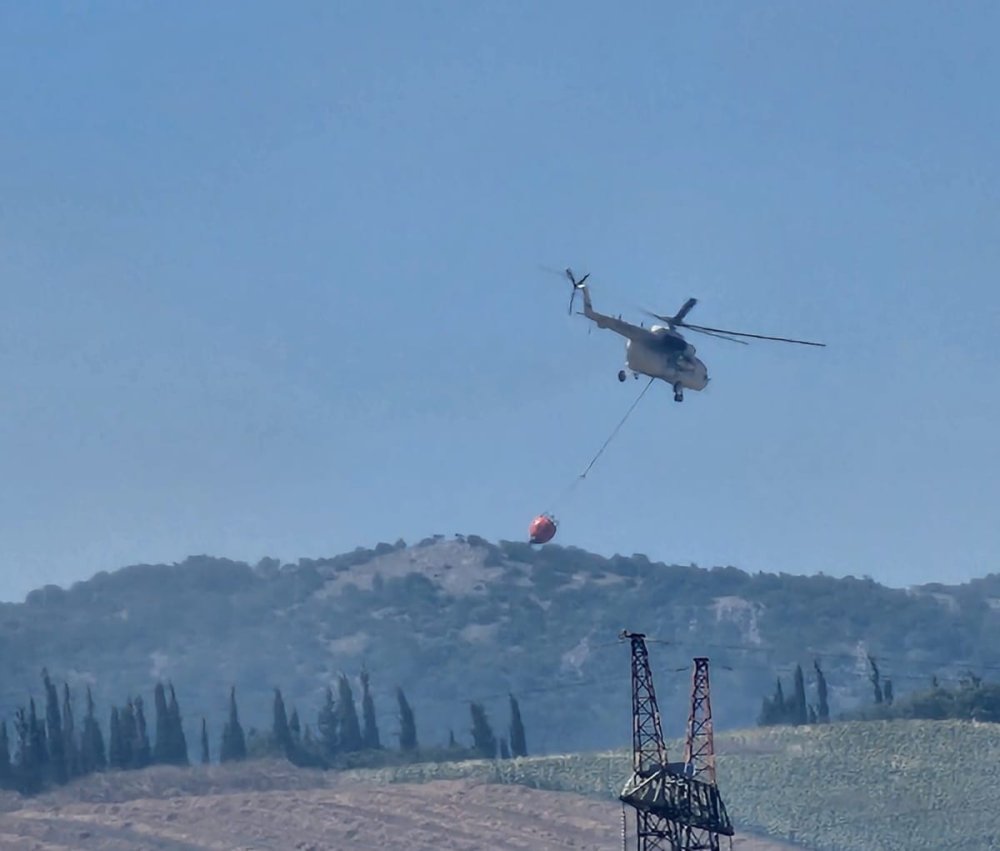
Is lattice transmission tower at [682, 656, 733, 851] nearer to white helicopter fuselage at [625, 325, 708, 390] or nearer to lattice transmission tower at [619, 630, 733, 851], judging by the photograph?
lattice transmission tower at [619, 630, 733, 851]

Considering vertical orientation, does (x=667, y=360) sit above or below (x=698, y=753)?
above

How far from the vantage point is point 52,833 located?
619ft

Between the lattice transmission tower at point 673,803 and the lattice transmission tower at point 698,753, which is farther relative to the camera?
the lattice transmission tower at point 698,753

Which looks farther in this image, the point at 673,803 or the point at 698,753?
the point at 698,753

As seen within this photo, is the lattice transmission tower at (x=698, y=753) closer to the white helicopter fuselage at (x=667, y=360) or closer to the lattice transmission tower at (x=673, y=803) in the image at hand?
the lattice transmission tower at (x=673, y=803)

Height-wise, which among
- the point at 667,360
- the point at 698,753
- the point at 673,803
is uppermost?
the point at 667,360

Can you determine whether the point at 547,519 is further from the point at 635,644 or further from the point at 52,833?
the point at 52,833

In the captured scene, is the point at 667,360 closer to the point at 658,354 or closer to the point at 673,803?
the point at 658,354

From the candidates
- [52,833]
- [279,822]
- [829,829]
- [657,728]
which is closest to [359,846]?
[279,822]

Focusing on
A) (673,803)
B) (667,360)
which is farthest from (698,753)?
(667,360)

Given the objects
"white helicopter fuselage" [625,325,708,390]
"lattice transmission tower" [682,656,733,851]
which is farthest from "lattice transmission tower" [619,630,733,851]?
"white helicopter fuselage" [625,325,708,390]

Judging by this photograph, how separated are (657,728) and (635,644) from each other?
15.9 ft

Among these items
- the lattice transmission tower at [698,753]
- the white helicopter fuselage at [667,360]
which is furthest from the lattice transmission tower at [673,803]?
the white helicopter fuselage at [667,360]

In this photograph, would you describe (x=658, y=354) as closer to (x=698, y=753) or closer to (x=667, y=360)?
(x=667, y=360)
